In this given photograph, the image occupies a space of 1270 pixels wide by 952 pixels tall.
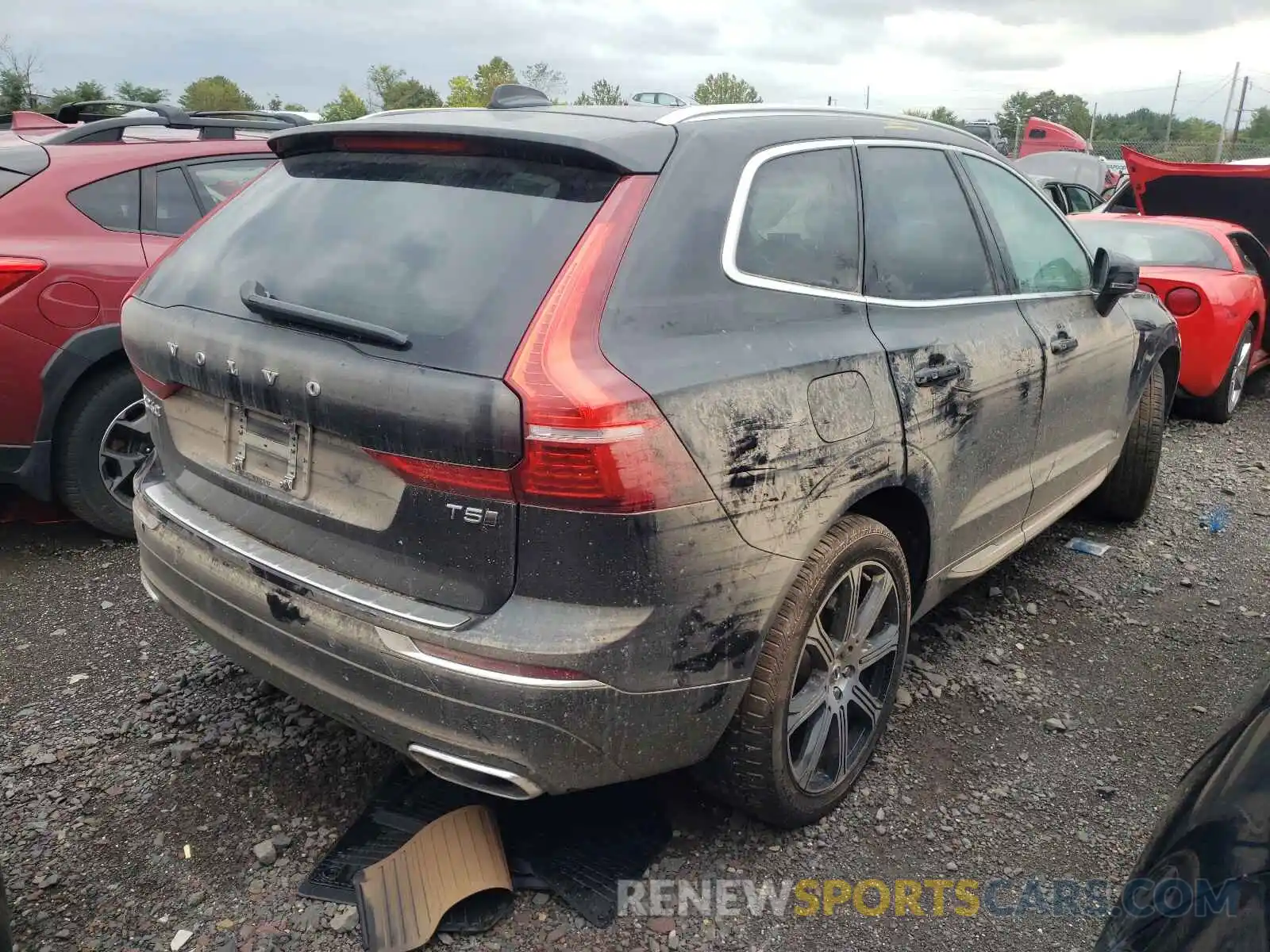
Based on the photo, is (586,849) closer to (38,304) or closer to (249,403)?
(249,403)

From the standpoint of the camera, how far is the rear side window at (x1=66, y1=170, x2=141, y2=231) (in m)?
4.14

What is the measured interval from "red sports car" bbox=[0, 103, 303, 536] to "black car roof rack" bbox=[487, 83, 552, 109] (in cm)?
206

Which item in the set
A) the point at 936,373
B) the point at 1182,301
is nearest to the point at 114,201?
the point at 936,373

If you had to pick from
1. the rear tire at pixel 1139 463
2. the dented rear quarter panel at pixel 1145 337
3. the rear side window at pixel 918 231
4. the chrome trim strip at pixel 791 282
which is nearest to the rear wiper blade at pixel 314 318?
the chrome trim strip at pixel 791 282

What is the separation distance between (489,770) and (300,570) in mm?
619

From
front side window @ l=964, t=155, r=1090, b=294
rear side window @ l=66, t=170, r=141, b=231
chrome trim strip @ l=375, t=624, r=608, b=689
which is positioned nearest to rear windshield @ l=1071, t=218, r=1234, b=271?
front side window @ l=964, t=155, r=1090, b=294

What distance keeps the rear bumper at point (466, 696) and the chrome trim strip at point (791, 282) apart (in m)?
0.84

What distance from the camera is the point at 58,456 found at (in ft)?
13.3

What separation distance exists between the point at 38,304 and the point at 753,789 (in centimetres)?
333

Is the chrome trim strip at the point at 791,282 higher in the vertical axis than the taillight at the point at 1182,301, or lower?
higher

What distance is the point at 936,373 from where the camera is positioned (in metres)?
2.71

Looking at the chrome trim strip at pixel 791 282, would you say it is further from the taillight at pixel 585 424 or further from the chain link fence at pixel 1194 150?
the chain link fence at pixel 1194 150

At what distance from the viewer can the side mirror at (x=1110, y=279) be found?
12.4ft

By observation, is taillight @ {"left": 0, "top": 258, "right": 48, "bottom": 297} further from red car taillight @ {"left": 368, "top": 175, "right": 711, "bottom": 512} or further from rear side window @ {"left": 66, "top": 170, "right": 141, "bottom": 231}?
red car taillight @ {"left": 368, "top": 175, "right": 711, "bottom": 512}
